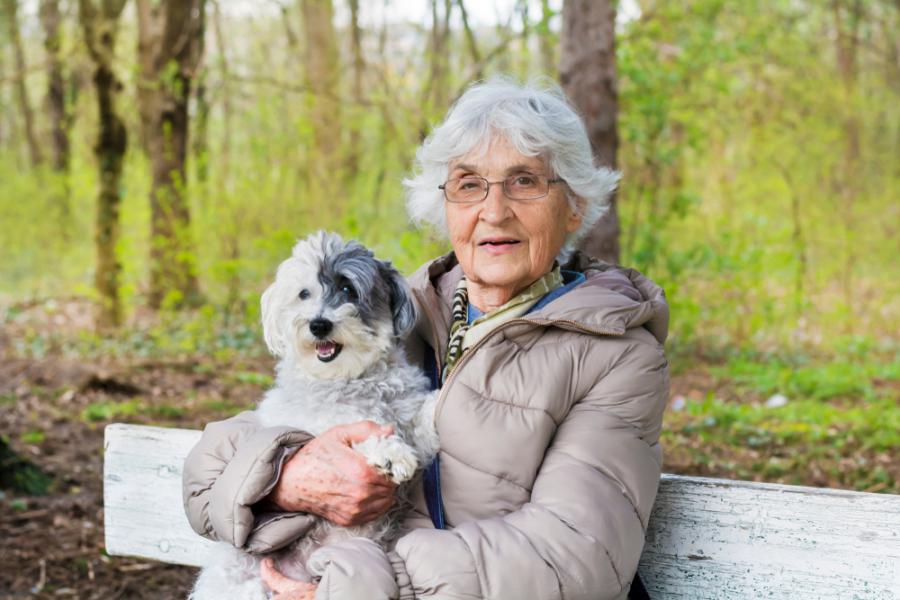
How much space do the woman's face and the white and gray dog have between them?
267mm

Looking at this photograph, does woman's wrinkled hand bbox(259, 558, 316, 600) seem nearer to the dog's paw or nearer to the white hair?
the dog's paw

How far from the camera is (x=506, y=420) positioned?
2336 mm

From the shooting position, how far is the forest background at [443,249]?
6.16 meters

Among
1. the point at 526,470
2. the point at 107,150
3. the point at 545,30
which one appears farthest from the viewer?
the point at 107,150

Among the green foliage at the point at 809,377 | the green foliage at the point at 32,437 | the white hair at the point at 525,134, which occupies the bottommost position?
the green foliage at the point at 809,377

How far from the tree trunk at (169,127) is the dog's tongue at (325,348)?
26.9ft

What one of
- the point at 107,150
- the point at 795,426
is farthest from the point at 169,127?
the point at 795,426

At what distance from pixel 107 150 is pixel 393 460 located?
388 inches

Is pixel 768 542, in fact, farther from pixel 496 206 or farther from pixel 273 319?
pixel 273 319

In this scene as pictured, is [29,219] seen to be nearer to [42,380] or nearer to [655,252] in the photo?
[42,380]

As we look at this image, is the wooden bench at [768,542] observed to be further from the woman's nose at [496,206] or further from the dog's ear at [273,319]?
the dog's ear at [273,319]

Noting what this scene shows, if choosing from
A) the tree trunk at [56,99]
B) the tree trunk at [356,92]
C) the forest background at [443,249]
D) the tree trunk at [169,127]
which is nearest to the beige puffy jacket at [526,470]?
the forest background at [443,249]

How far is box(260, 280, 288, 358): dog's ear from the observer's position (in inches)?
112

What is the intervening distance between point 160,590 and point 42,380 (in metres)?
4.87
